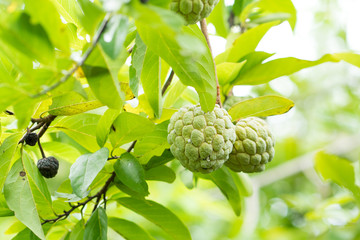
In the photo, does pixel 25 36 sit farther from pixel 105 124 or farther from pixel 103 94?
pixel 105 124

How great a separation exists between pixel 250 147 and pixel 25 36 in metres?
0.91

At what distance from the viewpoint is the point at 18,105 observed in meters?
1.05

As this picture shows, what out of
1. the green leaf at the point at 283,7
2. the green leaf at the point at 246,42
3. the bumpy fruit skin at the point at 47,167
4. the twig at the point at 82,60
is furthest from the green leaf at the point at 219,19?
the twig at the point at 82,60

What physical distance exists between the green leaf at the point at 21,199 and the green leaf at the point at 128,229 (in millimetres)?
400

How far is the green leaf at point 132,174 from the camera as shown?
1.35 meters

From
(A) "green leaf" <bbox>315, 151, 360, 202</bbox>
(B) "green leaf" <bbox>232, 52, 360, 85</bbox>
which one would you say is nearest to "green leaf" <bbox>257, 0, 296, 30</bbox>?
(B) "green leaf" <bbox>232, 52, 360, 85</bbox>

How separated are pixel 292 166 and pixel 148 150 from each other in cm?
392

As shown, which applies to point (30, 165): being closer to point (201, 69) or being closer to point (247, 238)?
point (201, 69)

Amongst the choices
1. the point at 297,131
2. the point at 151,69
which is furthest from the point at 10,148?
the point at 297,131

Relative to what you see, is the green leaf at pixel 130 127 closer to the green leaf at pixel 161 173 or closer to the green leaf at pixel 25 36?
the green leaf at pixel 161 173

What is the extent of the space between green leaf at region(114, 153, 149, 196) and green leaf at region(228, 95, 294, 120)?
0.45m

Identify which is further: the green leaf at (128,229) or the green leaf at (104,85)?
the green leaf at (128,229)

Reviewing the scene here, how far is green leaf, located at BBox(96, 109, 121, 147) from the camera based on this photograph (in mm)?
1410

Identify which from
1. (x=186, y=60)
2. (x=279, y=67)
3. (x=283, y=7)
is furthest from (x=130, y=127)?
(x=283, y=7)
